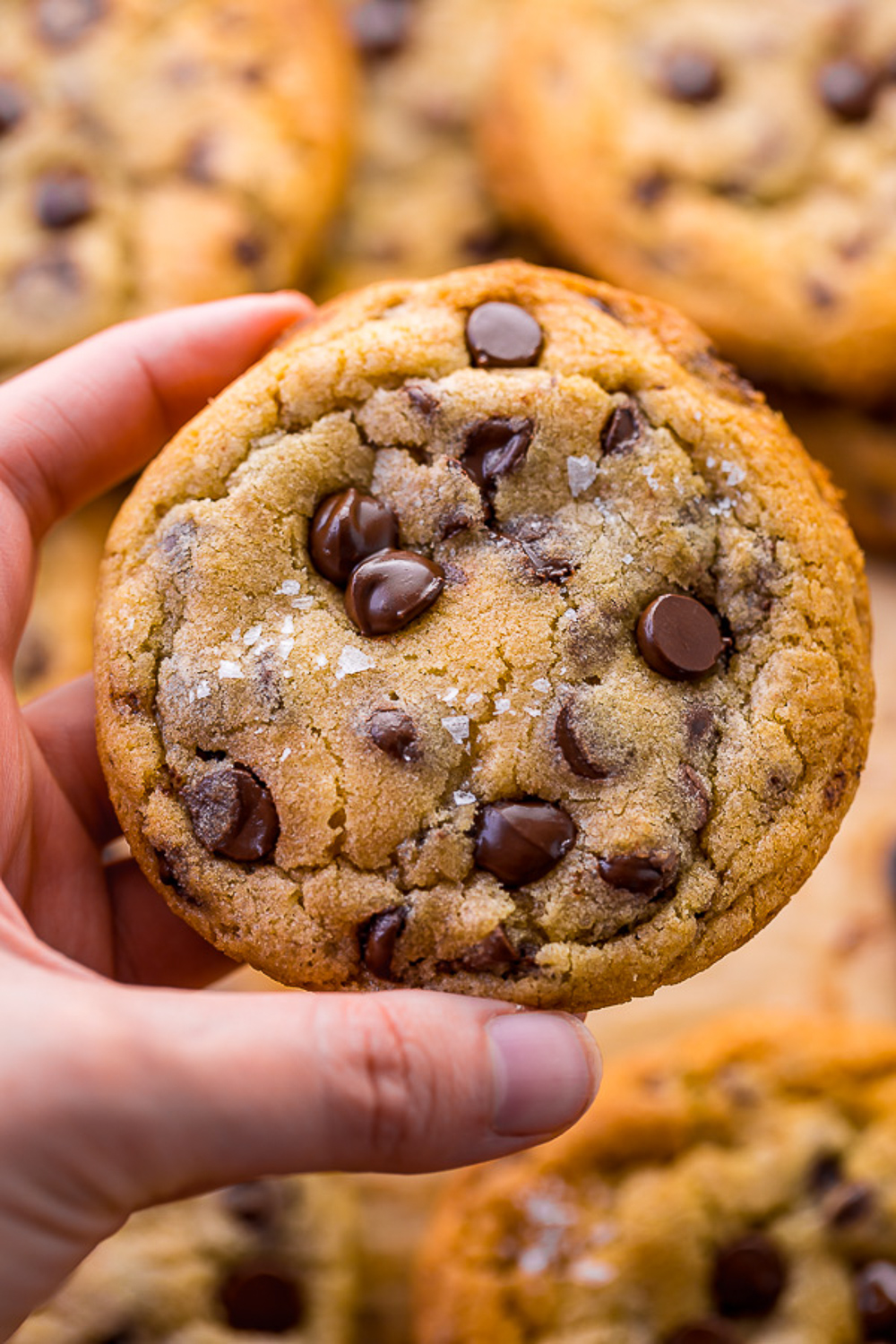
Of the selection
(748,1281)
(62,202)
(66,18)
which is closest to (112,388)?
(62,202)

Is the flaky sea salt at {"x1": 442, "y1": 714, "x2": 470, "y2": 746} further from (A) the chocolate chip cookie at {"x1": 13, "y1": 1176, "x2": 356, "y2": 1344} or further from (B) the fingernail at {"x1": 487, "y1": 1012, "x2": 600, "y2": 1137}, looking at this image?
(A) the chocolate chip cookie at {"x1": 13, "y1": 1176, "x2": 356, "y2": 1344}

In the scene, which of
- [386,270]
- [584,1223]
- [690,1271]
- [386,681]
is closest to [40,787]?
[386,681]

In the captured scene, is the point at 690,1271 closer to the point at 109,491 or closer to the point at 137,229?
the point at 109,491

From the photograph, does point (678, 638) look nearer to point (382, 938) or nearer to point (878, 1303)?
point (382, 938)

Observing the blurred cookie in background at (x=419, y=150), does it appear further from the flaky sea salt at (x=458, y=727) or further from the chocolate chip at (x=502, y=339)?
the flaky sea salt at (x=458, y=727)

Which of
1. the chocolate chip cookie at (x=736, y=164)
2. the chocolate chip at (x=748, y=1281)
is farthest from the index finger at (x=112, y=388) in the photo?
the chocolate chip at (x=748, y=1281)

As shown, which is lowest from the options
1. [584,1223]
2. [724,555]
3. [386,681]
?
[584,1223]

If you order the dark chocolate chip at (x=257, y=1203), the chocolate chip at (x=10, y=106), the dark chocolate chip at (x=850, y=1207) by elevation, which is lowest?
the dark chocolate chip at (x=257, y=1203)
